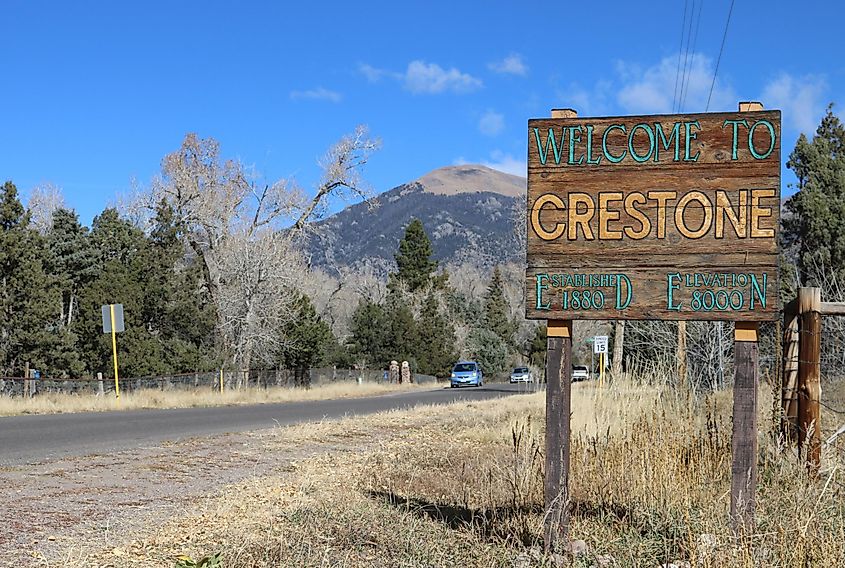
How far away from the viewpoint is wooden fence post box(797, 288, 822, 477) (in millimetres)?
7273

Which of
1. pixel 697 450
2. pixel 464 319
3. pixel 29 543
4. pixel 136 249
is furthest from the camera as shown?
pixel 464 319

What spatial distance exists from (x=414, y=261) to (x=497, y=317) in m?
10.9

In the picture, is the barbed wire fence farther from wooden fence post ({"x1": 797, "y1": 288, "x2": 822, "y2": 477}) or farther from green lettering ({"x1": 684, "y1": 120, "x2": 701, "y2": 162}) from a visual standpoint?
green lettering ({"x1": 684, "y1": 120, "x2": 701, "y2": 162})

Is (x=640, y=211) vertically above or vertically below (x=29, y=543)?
above

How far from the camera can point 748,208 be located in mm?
5691

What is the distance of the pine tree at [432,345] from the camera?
61031 mm

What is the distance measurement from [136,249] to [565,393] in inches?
1397

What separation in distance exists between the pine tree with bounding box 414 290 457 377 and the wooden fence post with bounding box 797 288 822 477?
52.4 metres

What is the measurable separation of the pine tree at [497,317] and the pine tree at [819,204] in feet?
118

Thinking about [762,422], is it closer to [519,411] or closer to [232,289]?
[519,411]

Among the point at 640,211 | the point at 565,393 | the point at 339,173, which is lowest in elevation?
the point at 565,393

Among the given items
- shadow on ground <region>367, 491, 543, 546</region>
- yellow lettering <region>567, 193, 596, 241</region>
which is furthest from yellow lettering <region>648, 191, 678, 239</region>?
shadow on ground <region>367, 491, 543, 546</region>

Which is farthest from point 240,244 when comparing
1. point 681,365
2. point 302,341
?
point 681,365

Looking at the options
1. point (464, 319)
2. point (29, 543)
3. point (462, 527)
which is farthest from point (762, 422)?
point (464, 319)
